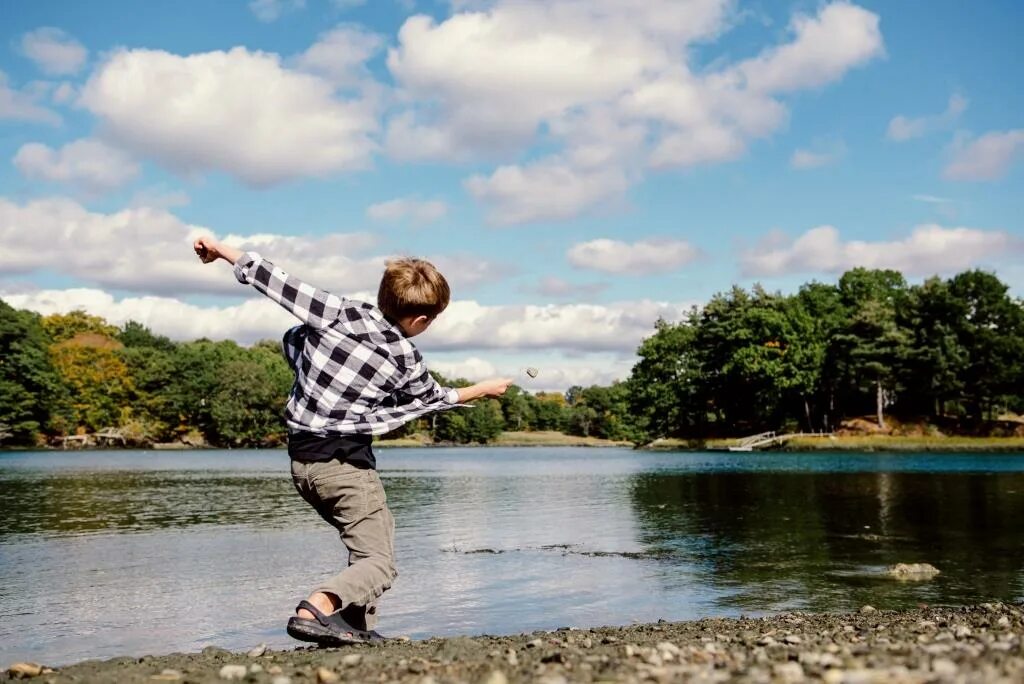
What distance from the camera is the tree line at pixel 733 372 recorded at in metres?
89.2

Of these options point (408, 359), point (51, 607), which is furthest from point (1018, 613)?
point (51, 607)

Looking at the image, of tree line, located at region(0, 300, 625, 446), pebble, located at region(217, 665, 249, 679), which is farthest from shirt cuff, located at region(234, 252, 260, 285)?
tree line, located at region(0, 300, 625, 446)

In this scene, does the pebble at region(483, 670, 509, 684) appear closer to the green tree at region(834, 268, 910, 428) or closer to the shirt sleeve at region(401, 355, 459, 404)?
the shirt sleeve at region(401, 355, 459, 404)

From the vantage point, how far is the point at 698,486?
42.6 m

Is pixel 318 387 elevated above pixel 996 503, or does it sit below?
above

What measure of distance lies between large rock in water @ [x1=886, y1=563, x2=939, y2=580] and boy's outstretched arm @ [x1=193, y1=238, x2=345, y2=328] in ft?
43.5

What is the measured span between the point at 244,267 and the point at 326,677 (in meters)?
2.95

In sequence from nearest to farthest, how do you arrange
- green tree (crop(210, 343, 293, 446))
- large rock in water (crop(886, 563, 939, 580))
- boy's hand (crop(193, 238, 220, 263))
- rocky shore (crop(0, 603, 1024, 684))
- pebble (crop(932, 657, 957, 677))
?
pebble (crop(932, 657, 957, 677)) < rocky shore (crop(0, 603, 1024, 684)) < boy's hand (crop(193, 238, 220, 263)) < large rock in water (crop(886, 563, 939, 580)) < green tree (crop(210, 343, 293, 446))

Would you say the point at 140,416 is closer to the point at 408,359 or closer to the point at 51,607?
the point at 51,607

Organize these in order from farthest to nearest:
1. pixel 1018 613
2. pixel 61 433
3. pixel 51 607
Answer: pixel 61 433
pixel 51 607
pixel 1018 613

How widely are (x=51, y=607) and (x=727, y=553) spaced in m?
13.3

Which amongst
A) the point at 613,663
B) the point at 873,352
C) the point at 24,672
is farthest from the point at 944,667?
the point at 873,352

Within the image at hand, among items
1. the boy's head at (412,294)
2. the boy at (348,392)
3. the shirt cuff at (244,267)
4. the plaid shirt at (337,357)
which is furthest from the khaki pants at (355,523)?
the shirt cuff at (244,267)

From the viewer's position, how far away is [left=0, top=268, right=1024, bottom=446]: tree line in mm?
89188
